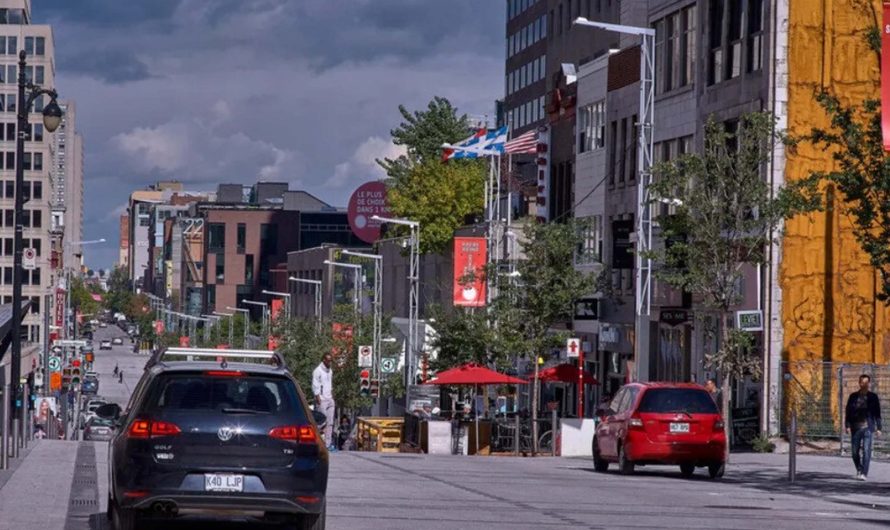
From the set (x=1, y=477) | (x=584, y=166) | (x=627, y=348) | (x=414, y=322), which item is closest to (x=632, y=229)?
(x=627, y=348)

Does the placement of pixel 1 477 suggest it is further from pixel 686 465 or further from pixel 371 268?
pixel 371 268

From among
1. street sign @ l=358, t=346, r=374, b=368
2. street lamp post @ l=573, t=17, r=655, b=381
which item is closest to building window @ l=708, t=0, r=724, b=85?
street lamp post @ l=573, t=17, r=655, b=381

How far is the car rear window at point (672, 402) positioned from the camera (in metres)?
31.5

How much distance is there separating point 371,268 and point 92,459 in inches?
3911

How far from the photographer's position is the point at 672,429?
31.3 metres

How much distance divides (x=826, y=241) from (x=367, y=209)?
79.1 m

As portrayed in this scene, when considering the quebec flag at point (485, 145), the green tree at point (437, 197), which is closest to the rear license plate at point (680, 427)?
the quebec flag at point (485, 145)

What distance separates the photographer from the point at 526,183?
84688 millimetres

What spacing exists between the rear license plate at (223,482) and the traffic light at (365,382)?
65632 millimetres

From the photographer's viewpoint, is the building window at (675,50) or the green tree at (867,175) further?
the building window at (675,50)

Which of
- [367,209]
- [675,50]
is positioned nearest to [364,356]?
[675,50]

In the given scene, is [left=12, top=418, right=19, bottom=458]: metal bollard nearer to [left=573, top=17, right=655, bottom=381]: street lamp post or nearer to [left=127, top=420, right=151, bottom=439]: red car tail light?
[left=127, top=420, right=151, bottom=439]: red car tail light

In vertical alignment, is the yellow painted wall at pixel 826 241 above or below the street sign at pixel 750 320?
above

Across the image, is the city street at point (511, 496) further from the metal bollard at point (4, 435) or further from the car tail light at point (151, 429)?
the car tail light at point (151, 429)
